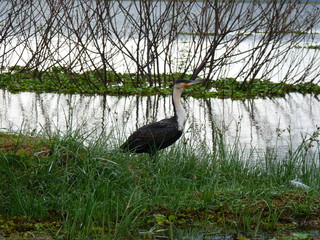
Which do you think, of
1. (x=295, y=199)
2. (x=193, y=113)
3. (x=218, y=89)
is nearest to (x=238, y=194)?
(x=295, y=199)

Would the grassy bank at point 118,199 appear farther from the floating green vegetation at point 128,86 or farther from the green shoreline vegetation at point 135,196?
the floating green vegetation at point 128,86

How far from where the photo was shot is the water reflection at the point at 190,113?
11328 mm

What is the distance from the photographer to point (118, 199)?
548 centimetres

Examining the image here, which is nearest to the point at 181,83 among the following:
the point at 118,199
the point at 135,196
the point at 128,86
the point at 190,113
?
the point at 135,196

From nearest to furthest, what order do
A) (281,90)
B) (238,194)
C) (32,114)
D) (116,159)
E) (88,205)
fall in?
(88,205)
(238,194)
(116,159)
(32,114)
(281,90)

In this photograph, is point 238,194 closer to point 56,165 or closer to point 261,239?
point 261,239

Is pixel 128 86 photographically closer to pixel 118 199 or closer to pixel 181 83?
pixel 181 83

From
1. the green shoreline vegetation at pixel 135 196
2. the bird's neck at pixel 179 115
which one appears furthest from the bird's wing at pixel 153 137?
the green shoreline vegetation at pixel 135 196

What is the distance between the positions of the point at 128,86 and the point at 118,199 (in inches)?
423

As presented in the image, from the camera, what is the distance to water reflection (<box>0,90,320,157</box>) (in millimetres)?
11328

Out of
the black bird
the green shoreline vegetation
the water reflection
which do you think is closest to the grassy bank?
the green shoreline vegetation

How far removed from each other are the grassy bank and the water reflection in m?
3.85

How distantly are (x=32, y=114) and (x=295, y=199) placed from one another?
7.44m

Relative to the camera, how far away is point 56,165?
6113mm
